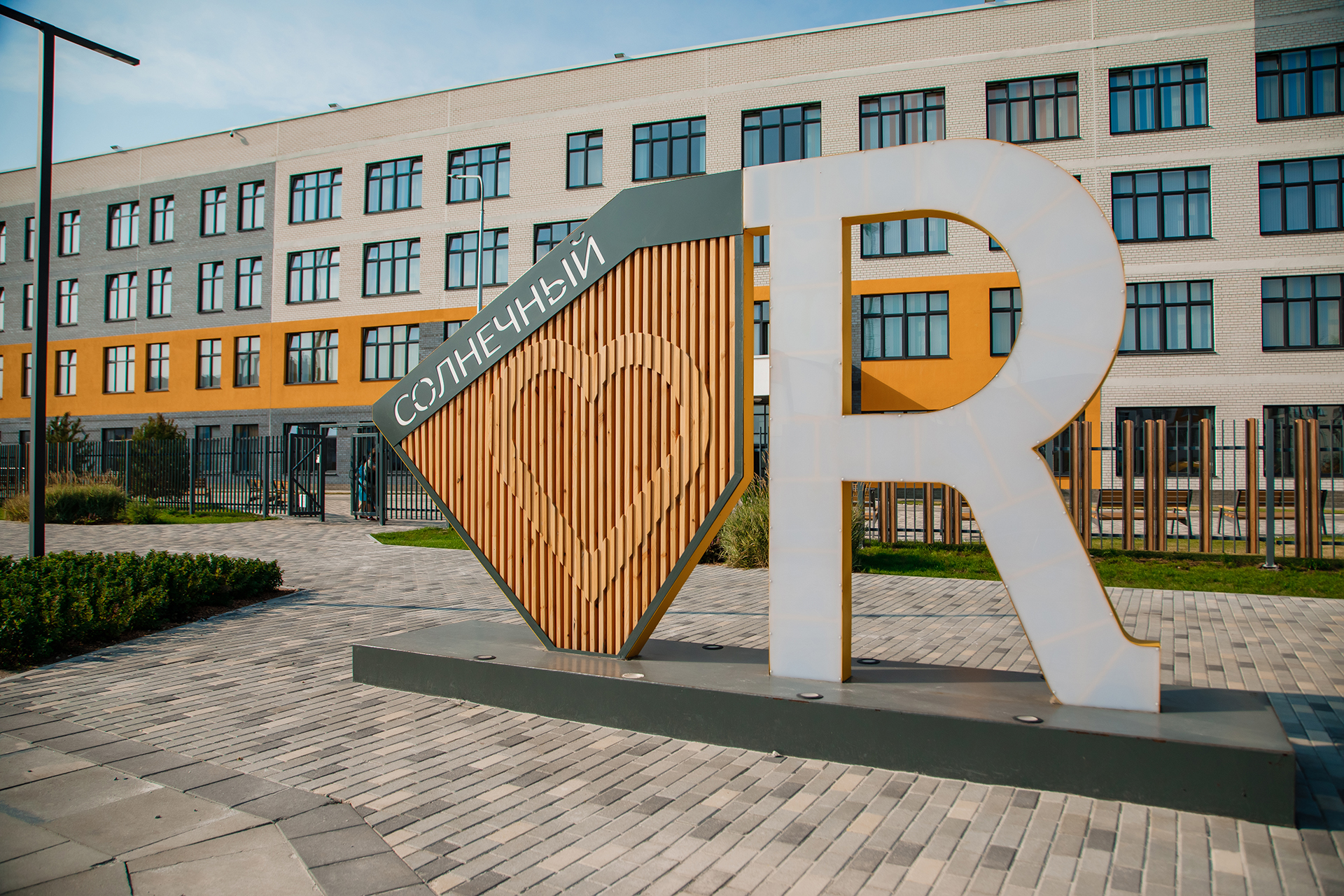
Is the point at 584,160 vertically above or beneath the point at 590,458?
above

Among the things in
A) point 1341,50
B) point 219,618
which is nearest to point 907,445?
point 219,618

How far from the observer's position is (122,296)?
39.6 meters

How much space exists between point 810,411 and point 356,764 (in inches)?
121

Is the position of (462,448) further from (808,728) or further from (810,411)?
(808,728)

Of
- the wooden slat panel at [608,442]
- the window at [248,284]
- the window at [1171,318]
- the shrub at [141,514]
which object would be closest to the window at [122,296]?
the window at [248,284]

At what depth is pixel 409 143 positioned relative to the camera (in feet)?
110

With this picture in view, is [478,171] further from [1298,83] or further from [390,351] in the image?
[1298,83]

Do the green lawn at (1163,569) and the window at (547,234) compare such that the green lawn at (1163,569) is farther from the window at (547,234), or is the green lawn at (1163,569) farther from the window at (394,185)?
the window at (394,185)

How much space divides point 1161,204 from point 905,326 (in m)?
8.09

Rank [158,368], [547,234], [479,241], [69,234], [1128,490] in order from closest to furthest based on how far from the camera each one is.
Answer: [1128,490] < [479,241] < [547,234] < [158,368] < [69,234]

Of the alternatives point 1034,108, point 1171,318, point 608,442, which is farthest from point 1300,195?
point 608,442

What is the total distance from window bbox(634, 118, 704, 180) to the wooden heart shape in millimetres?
24646

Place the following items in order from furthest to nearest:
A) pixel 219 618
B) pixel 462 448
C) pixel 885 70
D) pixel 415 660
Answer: pixel 885 70 < pixel 219 618 < pixel 462 448 < pixel 415 660

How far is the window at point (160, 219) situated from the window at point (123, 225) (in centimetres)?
78
